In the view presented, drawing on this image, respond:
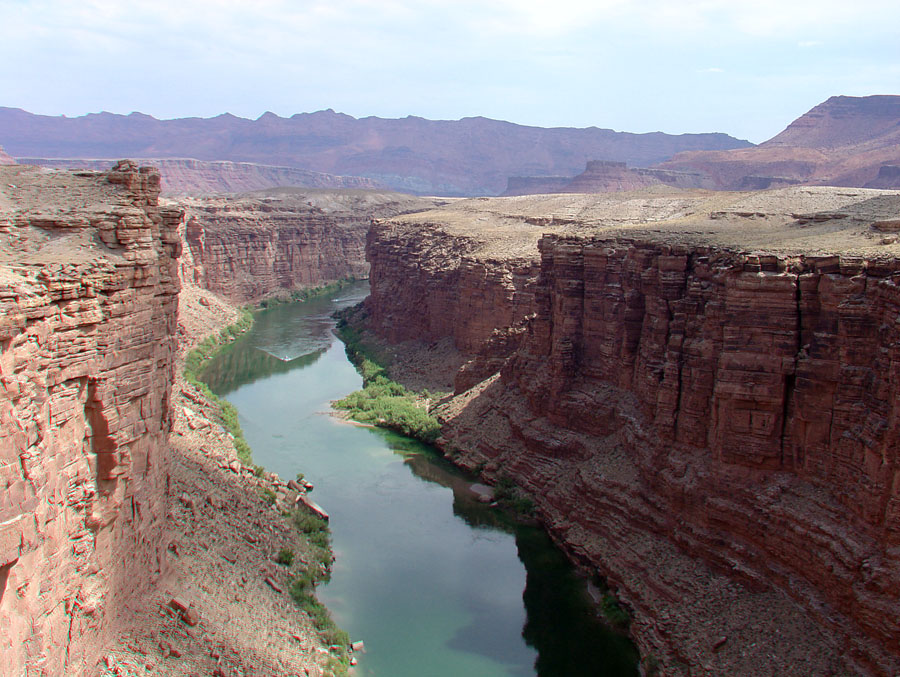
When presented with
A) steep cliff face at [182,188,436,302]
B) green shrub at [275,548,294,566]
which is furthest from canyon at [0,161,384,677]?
steep cliff face at [182,188,436,302]

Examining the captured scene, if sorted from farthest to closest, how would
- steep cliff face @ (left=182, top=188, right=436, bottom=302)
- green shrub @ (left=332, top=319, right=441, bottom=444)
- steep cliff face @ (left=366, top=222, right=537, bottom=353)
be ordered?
steep cliff face @ (left=182, top=188, right=436, bottom=302)
steep cliff face @ (left=366, top=222, right=537, bottom=353)
green shrub @ (left=332, top=319, right=441, bottom=444)

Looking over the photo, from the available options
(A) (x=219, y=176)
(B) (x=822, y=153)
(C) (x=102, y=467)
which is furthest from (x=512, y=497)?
(A) (x=219, y=176)

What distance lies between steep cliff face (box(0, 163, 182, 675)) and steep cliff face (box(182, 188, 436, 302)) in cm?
5091

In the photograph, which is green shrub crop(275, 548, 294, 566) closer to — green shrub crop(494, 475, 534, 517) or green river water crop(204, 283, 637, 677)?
green river water crop(204, 283, 637, 677)

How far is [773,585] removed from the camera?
1870 centimetres

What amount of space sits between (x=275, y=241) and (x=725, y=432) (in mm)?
62354

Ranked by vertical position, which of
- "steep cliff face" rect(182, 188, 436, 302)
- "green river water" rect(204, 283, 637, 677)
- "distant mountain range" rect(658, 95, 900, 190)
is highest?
"distant mountain range" rect(658, 95, 900, 190)

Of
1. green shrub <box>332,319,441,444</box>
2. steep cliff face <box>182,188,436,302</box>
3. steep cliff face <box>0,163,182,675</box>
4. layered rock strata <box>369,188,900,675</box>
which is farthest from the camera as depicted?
steep cliff face <box>182,188,436,302</box>

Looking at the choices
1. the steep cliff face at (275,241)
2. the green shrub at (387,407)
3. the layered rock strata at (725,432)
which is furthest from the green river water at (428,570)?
the steep cliff face at (275,241)

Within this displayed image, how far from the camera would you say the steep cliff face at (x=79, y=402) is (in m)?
11.4

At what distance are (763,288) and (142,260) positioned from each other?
13623mm

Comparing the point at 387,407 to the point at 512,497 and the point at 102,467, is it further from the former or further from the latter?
the point at 102,467

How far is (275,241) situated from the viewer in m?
77.3

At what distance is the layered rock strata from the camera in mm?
16875
